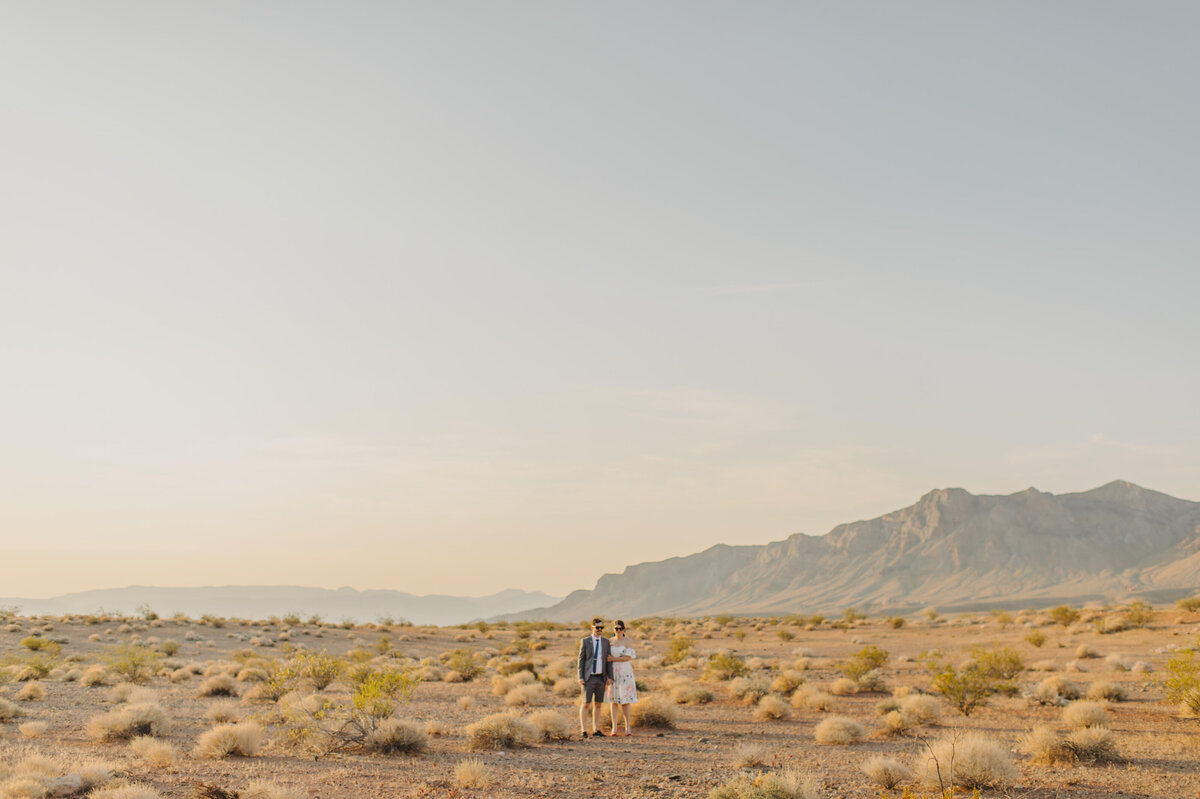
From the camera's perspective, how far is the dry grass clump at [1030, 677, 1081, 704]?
57.3 feet

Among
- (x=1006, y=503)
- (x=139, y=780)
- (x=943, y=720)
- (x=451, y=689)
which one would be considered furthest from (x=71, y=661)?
(x=1006, y=503)

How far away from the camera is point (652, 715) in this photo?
15273 mm

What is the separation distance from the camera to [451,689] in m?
23.6

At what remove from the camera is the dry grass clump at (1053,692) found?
17.5 metres

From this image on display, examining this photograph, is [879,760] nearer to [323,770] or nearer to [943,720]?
[943,720]

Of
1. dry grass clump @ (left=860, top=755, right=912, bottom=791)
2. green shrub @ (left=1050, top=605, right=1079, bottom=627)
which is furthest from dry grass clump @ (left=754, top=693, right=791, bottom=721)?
green shrub @ (left=1050, top=605, right=1079, bottom=627)

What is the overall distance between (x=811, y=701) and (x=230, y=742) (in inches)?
489

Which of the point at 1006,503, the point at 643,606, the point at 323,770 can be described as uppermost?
the point at 1006,503

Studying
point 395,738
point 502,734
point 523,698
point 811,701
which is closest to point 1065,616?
point 811,701

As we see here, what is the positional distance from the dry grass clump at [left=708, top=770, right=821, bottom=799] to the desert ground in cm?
3

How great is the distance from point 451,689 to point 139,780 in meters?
14.0

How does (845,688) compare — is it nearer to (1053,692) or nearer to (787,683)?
(787,683)

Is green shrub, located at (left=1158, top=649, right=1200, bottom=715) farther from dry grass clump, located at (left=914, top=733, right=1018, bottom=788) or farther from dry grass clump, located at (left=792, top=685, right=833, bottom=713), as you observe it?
dry grass clump, located at (left=792, top=685, right=833, bottom=713)

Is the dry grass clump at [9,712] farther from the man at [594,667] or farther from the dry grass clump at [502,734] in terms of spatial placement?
the man at [594,667]
